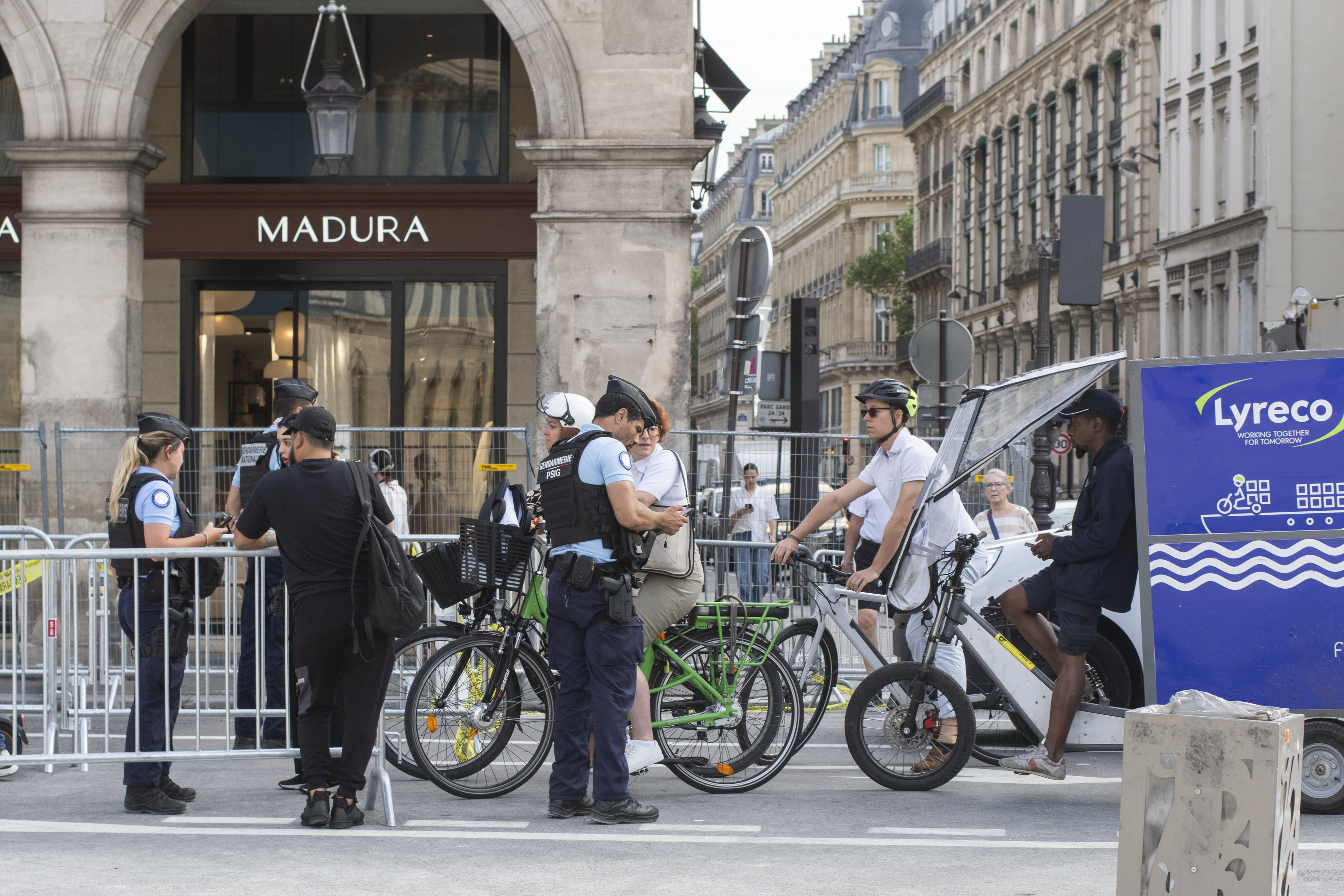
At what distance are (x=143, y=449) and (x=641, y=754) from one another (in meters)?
2.65

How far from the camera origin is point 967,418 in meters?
7.84

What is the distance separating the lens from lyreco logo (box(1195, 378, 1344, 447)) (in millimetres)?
7043

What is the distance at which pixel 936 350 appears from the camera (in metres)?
15.7

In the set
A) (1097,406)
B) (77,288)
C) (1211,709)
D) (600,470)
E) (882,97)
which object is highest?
(882,97)

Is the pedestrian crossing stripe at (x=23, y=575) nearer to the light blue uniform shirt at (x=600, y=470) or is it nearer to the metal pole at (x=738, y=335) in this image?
the light blue uniform shirt at (x=600, y=470)

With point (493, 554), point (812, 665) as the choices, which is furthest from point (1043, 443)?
point (493, 554)

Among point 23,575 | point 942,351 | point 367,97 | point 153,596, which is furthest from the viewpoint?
point 942,351

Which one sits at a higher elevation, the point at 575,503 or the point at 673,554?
the point at 575,503

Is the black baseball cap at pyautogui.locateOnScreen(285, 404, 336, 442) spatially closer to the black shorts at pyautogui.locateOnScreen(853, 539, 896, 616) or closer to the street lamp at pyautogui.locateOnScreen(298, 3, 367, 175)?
the black shorts at pyautogui.locateOnScreen(853, 539, 896, 616)

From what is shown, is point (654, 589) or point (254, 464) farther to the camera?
point (254, 464)

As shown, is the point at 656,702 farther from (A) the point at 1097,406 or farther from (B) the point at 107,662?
(B) the point at 107,662

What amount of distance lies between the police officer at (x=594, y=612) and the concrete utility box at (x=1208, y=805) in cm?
260

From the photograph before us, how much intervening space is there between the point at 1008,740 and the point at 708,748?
2530mm

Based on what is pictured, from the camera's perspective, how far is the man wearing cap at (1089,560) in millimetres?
7371
